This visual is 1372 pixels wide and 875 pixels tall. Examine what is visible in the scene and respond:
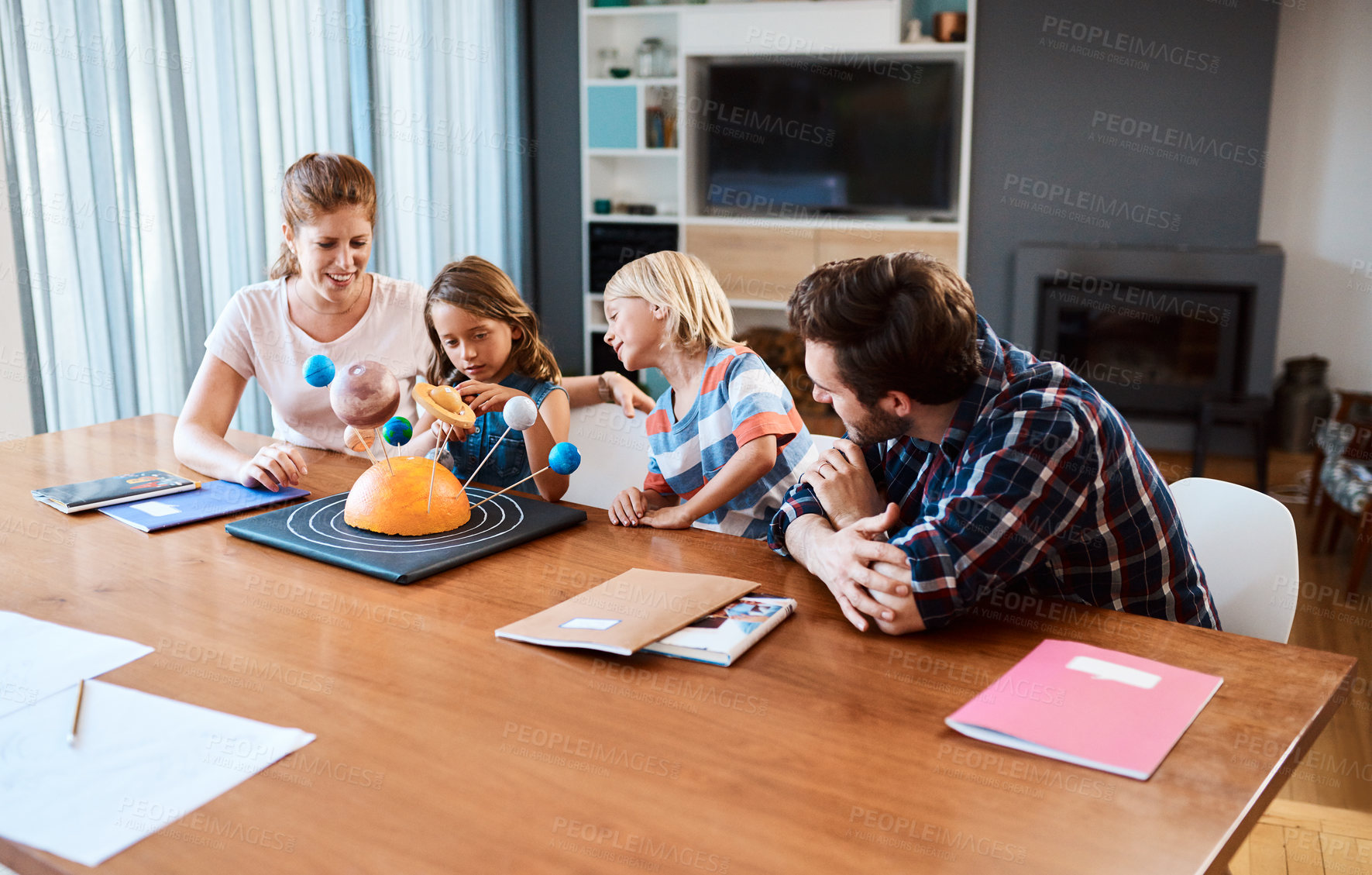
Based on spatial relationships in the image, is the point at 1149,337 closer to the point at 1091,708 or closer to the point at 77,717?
the point at 1091,708

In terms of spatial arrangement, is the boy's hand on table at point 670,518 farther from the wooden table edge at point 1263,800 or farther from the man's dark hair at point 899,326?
the wooden table edge at point 1263,800

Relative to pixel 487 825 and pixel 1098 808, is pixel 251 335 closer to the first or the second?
pixel 487 825

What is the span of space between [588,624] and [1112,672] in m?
0.58

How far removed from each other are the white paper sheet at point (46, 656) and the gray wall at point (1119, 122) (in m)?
4.46

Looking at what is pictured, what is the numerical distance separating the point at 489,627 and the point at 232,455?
90 centimetres

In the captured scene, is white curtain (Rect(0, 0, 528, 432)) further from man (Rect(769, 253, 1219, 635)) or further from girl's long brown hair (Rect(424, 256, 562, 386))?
man (Rect(769, 253, 1219, 635))

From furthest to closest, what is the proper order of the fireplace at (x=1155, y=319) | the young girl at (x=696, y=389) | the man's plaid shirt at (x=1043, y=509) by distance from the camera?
the fireplace at (x=1155, y=319) → the young girl at (x=696, y=389) → the man's plaid shirt at (x=1043, y=509)

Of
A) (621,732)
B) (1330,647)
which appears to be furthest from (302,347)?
(1330,647)

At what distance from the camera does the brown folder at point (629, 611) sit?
Result: 1181 mm

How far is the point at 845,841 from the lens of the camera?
85 cm

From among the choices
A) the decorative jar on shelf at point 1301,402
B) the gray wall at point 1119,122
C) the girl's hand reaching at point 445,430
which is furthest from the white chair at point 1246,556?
the decorative jar on shelf at point 1301,402

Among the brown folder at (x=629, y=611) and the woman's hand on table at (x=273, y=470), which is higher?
the woman's hand on table at (x=273, y=470)

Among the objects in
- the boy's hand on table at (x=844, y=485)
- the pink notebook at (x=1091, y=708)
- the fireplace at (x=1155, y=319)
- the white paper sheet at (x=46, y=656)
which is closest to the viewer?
the pink notebook at (x=1091, y=708)

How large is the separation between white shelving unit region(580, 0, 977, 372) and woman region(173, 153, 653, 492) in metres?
3.19
